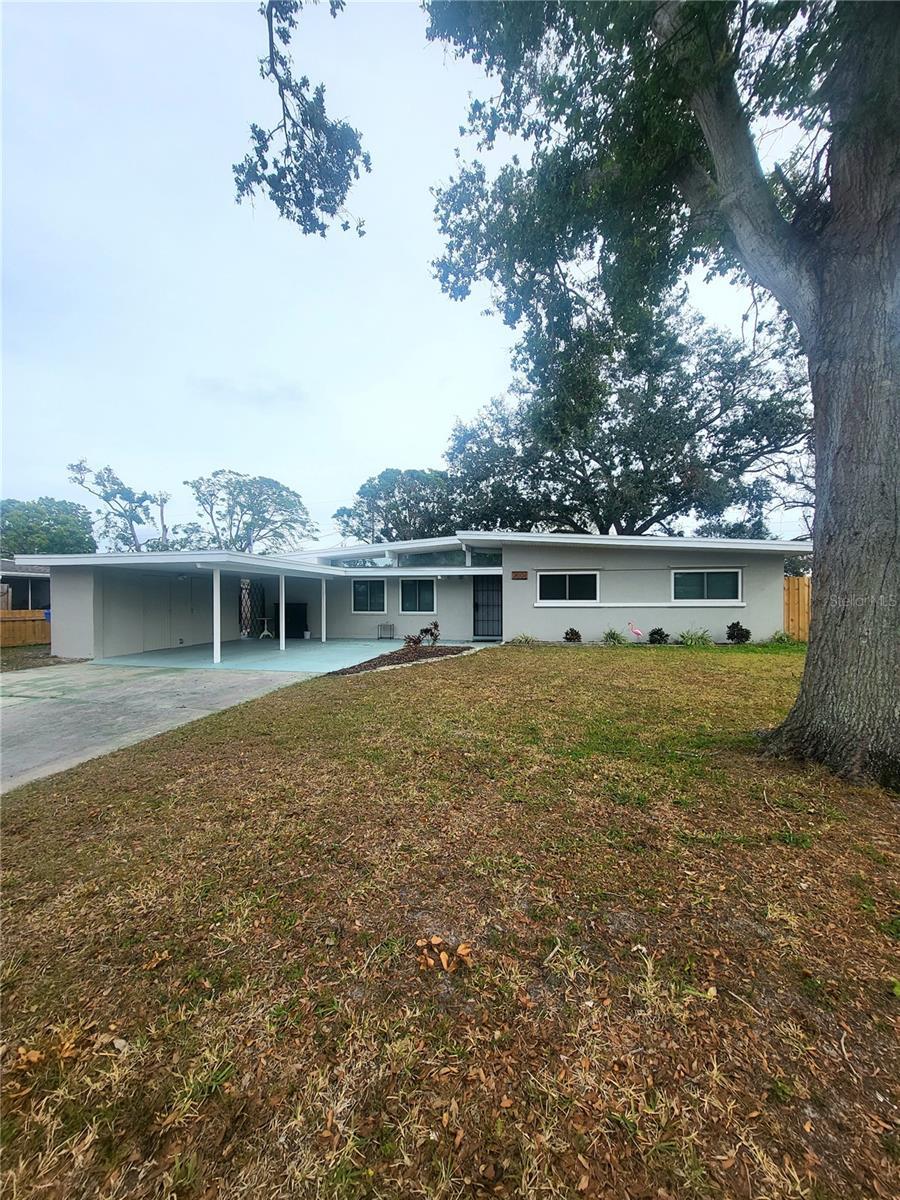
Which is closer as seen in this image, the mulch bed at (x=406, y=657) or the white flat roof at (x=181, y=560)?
the mulch bed at (x=406, y=657)

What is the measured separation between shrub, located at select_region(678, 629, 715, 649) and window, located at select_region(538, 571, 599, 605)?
2252 millimetres

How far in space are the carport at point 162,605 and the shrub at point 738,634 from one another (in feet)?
32.9

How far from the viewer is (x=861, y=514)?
3.36m

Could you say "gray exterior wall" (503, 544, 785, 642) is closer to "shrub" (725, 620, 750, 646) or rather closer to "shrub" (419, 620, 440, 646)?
"shrub" (725, 620, 750, 646)

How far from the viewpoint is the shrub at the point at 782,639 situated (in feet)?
37.5

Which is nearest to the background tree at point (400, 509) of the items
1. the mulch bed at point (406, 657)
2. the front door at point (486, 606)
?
the front door at point (486, 606)

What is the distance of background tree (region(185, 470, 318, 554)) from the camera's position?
34.6 meters

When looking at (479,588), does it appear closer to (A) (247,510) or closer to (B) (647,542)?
(B) (647,542)

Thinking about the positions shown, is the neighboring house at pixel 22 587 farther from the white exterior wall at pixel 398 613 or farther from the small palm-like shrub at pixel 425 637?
the small palm-like shrub at pixel 425 637

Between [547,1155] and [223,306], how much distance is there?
15.5m

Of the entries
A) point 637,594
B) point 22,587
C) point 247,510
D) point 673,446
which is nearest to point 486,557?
point 637,594

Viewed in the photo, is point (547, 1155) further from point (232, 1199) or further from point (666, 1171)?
point (232, 1199)

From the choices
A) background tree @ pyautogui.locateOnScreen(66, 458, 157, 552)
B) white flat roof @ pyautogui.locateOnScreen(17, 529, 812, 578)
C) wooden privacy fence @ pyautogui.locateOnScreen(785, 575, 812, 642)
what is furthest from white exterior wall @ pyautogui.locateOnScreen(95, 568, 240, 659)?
background tree @ pyautogui.locateOnScreen(66, 458, 157, 552)

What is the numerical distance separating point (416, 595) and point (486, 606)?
2179mm
